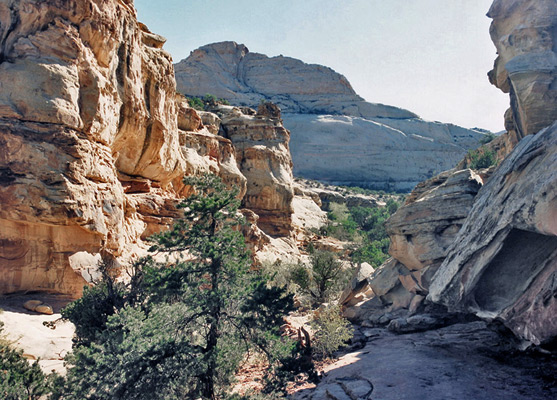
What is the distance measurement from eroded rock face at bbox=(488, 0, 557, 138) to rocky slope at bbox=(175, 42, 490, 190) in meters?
75.1

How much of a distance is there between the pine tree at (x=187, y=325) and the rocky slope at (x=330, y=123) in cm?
8148

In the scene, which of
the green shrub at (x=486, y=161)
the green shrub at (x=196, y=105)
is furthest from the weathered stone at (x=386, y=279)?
the green shrub at (x=196, y=105)

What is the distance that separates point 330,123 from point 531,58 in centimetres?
8572

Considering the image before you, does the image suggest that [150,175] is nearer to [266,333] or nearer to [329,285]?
[329,285]

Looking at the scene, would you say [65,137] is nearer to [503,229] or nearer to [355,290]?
[355,290]

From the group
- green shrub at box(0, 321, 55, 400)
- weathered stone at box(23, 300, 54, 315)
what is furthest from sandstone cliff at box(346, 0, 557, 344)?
weathered stone at box(23, 300, 54, 315)

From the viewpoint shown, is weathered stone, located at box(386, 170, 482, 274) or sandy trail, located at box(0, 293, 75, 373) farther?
weathered stone, located at box(386, 170, 482, 274)

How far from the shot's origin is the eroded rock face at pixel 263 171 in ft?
123

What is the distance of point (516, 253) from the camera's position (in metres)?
9.20

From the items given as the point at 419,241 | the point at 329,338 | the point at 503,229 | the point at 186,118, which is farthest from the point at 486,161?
the point at 186,118

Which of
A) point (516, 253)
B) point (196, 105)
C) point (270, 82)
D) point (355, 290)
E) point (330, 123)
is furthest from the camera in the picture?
point (270, 82)

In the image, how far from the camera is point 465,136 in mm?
107188

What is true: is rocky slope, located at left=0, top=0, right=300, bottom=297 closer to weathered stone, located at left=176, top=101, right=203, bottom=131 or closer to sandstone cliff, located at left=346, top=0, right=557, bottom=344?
weathered stone, located at left=176, top=101, right=203, bottom=131

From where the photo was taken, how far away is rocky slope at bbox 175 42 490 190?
9500cm
